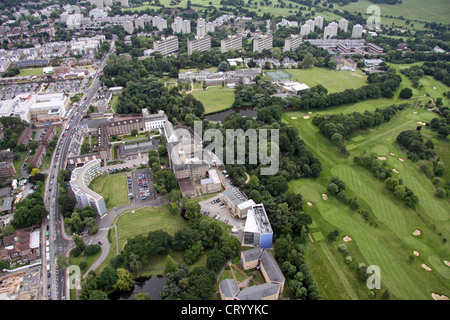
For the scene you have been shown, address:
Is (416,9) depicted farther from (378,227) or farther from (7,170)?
(7,170)

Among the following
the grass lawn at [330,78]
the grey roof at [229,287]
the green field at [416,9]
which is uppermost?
the green field at [416,9]

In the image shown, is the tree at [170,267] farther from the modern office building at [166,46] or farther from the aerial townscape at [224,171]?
the modern office building at [166,46]

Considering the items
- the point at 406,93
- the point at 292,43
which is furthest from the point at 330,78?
the point at 292,43

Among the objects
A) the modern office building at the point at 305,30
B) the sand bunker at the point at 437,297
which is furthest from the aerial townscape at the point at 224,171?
the modern office building at the point at 305,30

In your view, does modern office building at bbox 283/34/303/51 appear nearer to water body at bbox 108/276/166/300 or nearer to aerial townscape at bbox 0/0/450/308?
aerial townscape at bbox 0/0/450/308

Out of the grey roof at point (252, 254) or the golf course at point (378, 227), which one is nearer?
the golf course at point (378, 227)

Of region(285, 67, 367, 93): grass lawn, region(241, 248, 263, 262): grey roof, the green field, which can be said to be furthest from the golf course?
the green field

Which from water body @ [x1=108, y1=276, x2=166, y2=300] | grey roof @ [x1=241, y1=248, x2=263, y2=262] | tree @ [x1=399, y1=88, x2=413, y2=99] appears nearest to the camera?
water body @ [x1=108, y1=276, x2=166, y2=300]
